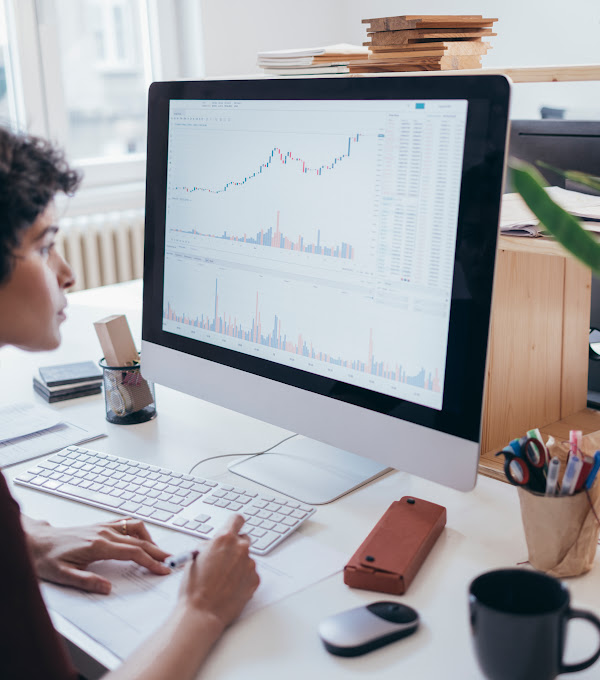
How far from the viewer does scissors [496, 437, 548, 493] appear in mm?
735

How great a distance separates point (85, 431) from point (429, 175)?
0.67 meters

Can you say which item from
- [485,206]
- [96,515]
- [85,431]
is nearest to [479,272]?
[485,206]

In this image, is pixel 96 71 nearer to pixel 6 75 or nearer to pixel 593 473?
pixel 6 75

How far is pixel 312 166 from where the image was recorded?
2.84 feet

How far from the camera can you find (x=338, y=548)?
2.71 feet

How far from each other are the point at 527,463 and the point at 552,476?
0.08 ft

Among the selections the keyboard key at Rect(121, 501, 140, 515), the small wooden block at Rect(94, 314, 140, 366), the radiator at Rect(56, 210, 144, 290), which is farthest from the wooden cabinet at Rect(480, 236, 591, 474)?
the radiator at Rect(56, 210, 144, 290)

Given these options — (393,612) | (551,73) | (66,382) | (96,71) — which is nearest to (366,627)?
(393,612)

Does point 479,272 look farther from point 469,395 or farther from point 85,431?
point 85,431

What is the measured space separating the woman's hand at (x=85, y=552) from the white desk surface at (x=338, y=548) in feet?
0.16

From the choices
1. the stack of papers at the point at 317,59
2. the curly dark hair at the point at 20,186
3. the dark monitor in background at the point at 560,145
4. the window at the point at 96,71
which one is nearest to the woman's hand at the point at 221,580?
the curly dark hair at the point at 20,186

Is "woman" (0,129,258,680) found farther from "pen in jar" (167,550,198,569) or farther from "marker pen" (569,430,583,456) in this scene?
"marker pen" (569,430,583,456)

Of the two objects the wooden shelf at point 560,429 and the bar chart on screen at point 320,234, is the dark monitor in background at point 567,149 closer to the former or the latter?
the wooden shelf at point 560,429

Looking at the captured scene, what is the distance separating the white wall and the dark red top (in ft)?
9.68
